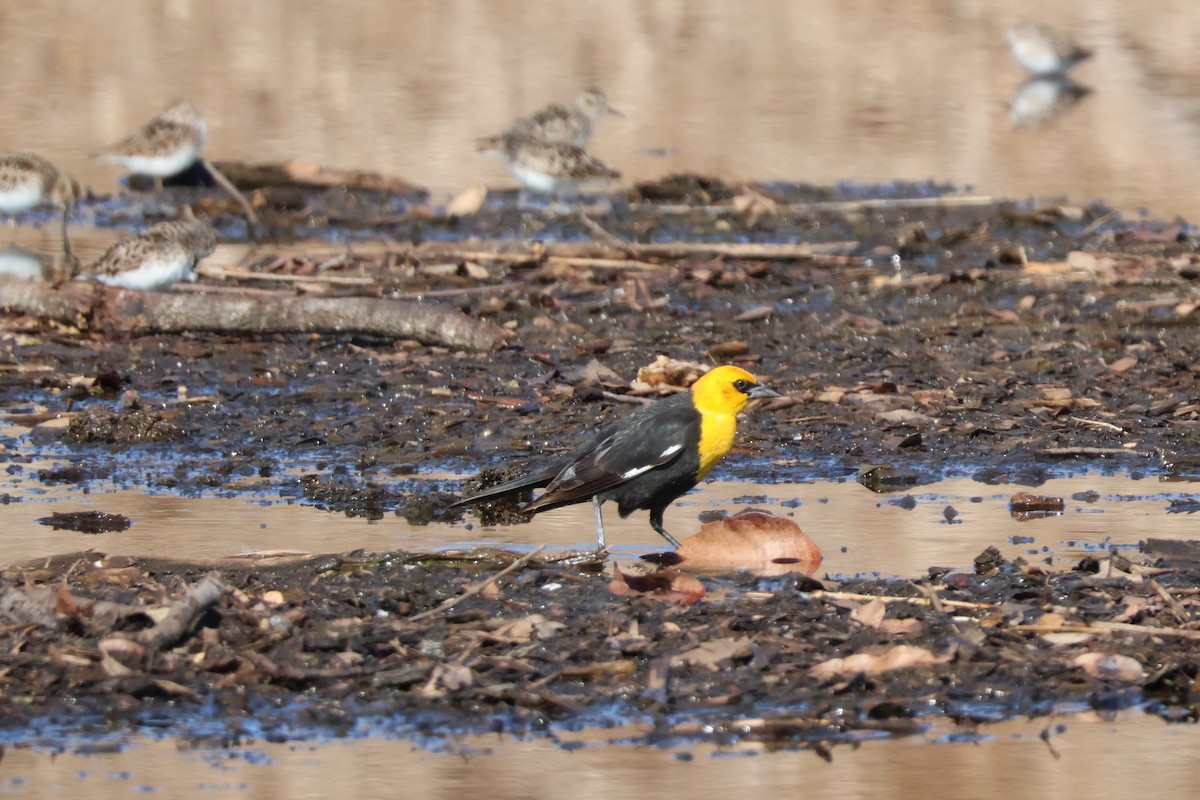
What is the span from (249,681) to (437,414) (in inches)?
168

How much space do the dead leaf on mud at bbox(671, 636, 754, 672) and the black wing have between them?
5.74 ft

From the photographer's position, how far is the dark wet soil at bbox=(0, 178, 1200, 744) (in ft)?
20.6

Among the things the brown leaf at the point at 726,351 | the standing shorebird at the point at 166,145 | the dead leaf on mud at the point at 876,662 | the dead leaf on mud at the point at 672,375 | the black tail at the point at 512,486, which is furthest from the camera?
the standing shorebird at the point at 166,145

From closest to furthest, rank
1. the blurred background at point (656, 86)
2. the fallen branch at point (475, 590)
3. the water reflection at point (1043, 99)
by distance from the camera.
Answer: the fallen branch at point (475, 590), the blurred background at point (656, 86), the water reflection at point (1043, 99)

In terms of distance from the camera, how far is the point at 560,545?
8367 millimetres

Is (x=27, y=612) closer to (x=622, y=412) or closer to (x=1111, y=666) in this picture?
(x=1111, y=666)

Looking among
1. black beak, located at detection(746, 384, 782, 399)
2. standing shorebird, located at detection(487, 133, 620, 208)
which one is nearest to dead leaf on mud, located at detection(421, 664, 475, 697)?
black beak, located at detection(746, 384, 782, 399)

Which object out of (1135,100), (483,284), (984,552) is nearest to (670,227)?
(483,284)

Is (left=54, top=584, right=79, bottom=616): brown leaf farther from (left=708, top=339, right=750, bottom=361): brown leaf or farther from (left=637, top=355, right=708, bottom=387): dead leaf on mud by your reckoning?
(left=708, top=339, right=750, bottom=361): brown leaf

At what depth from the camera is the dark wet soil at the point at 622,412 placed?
6289 millimetres

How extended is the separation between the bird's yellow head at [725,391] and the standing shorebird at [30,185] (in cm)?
906

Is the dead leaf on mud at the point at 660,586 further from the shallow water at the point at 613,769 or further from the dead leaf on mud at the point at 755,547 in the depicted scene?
the shallow water at the point at 613,769

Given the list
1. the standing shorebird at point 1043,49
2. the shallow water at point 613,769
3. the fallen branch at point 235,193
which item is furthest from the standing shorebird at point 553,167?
the shallow water at point 613,769

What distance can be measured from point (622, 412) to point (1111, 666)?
4.47m
